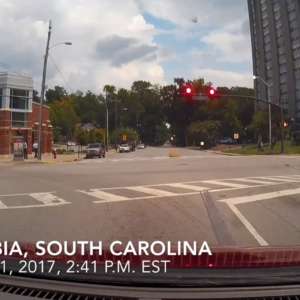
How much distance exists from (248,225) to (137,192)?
7206 millimetres

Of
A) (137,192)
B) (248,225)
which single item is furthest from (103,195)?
(248,225)

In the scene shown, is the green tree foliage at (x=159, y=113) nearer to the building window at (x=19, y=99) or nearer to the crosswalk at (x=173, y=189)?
the building window at (x=19, y=99)

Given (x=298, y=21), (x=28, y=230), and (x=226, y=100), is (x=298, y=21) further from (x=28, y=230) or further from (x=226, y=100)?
(x=28, y=230)

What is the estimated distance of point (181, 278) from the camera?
4016mm

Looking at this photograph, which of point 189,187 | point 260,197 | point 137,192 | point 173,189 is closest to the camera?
point 260,197

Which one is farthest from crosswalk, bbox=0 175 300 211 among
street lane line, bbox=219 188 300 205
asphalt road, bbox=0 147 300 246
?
street lane line, bbox=219 188 300 205

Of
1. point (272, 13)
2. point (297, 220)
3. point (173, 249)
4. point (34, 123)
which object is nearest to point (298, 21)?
point (272, 13)

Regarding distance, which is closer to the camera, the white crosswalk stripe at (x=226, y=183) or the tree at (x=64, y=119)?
the white crosswalk stripe at (x=226, y=183)

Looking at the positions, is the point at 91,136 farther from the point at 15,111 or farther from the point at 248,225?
the point at 248,225

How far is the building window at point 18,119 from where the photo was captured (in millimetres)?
69713

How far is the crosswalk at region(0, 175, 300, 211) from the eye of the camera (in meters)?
15.5

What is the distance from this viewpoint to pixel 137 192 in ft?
59.2

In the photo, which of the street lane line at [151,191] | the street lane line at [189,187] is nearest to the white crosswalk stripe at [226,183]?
the street lane line at [189,187]

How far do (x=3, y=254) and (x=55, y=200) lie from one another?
11.2 meters
